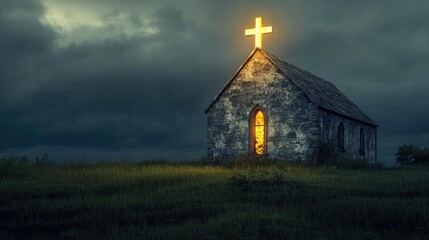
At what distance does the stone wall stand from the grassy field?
8626mm

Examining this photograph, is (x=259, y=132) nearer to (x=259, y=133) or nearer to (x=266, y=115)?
(x=259, y=133)

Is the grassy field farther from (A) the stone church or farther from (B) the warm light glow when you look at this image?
(B) the warm light glow

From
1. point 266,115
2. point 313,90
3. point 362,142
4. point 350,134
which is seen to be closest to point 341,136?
point 350,134

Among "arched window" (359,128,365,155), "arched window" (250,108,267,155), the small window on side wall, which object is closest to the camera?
"arched window" (250,108,267,155)

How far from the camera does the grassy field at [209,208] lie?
36.0 ft

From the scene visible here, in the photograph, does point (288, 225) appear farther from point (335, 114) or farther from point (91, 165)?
point (335, 114)

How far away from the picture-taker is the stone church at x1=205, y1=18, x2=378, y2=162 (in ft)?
94.6

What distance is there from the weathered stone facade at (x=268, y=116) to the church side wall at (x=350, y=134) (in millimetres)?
60

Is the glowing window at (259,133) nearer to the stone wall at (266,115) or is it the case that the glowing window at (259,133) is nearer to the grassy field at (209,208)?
the stone wall at (266,115)

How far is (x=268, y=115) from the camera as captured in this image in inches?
1176

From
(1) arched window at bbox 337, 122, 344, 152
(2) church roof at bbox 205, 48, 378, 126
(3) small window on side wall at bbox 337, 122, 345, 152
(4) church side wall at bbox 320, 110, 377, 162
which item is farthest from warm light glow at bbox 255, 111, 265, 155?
(1) arched window at bbox 337, 122, 344, 152

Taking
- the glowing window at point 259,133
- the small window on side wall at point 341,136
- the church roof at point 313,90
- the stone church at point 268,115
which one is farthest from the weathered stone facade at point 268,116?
the small window on side wall at point 341,136

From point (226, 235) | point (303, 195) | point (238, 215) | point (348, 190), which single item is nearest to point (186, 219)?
point (238, 215)

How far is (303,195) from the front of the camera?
50.0 ft
